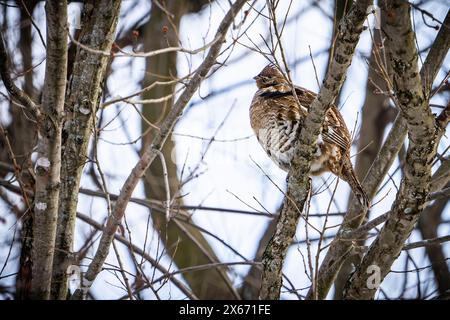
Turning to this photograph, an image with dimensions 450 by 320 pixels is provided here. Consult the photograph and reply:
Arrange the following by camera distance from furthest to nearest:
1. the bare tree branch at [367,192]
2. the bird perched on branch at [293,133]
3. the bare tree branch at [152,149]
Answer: the bird perched on branch at [293,133], the bare tree branch at [367,192], the bare tree branch at [152,149]

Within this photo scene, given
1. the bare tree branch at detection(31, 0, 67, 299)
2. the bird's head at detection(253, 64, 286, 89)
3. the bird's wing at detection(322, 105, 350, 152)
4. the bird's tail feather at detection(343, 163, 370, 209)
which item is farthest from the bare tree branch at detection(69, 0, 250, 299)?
the bird's head at detection(253, 64, 286, 89)

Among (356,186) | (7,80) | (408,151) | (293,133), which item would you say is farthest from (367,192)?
(7,80)

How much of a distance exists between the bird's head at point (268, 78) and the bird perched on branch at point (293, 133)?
46 centimetres

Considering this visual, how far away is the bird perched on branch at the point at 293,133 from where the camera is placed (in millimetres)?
5691

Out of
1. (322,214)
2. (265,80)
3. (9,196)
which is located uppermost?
(265,80)

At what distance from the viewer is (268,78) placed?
7.05m

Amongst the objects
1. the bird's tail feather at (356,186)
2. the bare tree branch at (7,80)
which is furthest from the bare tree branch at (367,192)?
the bare tree branch at (7,80)

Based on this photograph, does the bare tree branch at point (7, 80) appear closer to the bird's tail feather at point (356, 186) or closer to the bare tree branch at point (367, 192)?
the bare tree branch at point (367, 192)

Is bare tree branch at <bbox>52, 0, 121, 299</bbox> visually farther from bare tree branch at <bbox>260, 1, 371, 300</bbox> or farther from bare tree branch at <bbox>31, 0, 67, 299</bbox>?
bare tree branch at <bbox>260, 1, 371, 300</bbox>

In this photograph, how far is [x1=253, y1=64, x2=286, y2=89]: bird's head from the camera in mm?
6957

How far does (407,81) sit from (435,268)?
481cm

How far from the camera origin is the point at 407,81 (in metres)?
3.76

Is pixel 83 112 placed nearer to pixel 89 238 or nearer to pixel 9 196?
pixel 89 238

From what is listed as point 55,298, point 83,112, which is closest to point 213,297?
point 55,298
